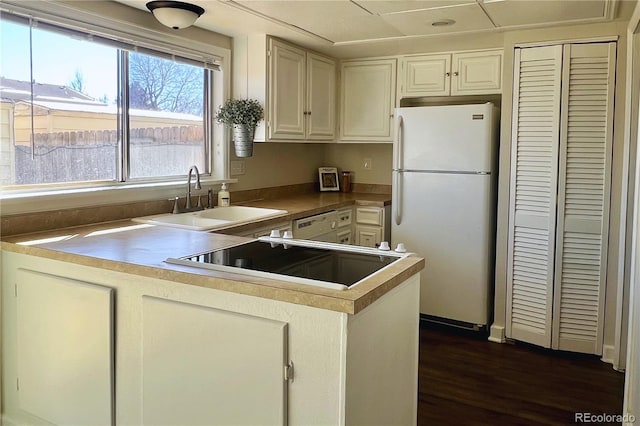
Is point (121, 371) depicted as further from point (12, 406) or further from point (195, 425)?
point (12, 406)

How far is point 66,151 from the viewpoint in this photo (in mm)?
2752

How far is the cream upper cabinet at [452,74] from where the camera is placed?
153 inches

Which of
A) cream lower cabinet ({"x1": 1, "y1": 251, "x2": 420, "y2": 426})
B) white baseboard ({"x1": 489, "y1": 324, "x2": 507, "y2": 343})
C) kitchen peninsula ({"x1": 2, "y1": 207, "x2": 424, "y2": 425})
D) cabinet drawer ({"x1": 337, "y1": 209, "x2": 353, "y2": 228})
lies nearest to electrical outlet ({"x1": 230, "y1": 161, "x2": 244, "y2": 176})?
cabinet drawer ({"x1": 337, "y1": 209, "x2": 353, "y2": 228})

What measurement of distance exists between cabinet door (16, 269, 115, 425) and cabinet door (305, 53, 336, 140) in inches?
93.6

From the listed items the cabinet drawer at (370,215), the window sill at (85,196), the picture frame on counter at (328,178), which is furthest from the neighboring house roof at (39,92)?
the picture frame on counter at (328,178)

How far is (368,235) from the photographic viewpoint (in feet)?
13.9

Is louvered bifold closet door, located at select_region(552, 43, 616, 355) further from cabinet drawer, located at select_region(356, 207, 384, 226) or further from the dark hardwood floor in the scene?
cabinet drawer, located at select_region(356, 207, 384, 226)

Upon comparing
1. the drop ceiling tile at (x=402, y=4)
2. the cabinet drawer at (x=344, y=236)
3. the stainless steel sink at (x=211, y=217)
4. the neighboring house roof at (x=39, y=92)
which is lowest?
the cabinet drawer at (x=344, y=236)

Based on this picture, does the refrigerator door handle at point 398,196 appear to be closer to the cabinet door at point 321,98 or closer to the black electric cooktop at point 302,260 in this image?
the cabinet door at point 321,98

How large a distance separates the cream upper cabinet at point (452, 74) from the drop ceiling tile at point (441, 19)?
517 mm

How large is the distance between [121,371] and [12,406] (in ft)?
2.41

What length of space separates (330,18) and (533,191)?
1.70 metres

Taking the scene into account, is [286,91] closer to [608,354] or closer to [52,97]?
[52,97]

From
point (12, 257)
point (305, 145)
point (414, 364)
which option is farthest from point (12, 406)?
point (305, 145)
